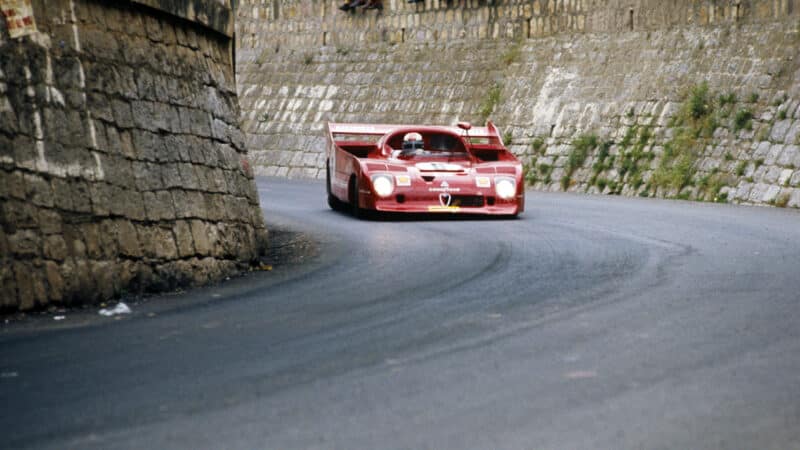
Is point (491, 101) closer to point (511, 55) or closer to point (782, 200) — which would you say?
point (511, 55)

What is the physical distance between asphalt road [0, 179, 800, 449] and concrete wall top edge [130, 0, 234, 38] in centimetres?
216

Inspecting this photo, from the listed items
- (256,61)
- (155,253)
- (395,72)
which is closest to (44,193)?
(155,253)

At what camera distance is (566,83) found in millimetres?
24281

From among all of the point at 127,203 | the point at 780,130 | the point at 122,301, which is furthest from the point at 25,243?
the point at 780,130

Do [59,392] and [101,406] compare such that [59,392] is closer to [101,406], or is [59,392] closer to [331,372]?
[101,406]

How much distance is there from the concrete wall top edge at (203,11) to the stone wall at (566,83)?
33.4 ft

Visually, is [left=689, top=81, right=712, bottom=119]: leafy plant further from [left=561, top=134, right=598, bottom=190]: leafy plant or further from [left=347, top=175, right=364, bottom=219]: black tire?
[left=347, top=175, right=364, bottom=219]: black tire

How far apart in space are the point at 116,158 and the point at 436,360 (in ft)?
11.9

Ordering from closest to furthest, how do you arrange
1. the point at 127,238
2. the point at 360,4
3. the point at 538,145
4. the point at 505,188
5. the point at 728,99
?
1. the point at 127,238
2. the point at 505,188
3. the point at 728,99
4. the point at 538,145
5. the point at 360,4

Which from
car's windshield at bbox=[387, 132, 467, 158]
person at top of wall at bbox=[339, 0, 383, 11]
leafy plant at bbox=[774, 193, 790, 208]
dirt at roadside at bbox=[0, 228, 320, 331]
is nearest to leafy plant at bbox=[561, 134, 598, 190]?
leafy plant at bbox=[774, 193, 790, 208]

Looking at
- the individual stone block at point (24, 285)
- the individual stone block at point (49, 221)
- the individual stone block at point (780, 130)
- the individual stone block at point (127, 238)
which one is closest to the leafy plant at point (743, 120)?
the individual stone block at point (780, 130)

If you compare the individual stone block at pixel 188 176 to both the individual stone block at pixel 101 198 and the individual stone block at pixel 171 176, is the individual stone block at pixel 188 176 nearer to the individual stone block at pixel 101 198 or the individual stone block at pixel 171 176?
the individual stone block at pixel 171 176

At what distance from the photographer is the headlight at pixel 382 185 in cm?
1436

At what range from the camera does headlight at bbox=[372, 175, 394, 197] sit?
14.4m
